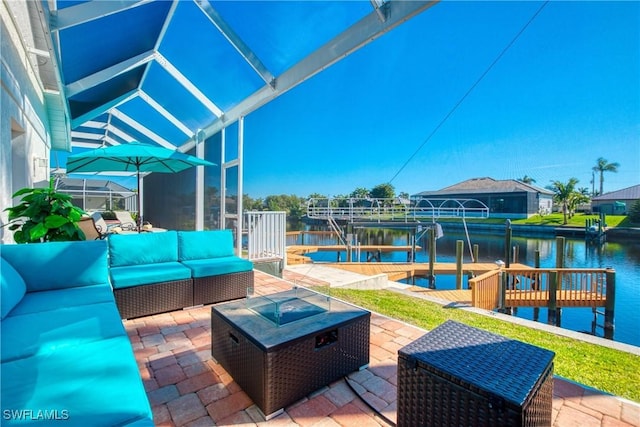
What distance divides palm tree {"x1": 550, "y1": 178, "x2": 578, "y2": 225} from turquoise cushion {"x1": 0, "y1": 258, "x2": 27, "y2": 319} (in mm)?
17860

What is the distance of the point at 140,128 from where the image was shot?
26.3ft

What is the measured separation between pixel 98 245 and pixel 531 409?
3.37 m

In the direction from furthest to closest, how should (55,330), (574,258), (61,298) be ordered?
(574,258), (61,298), (55,330)

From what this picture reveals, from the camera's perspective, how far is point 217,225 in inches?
281

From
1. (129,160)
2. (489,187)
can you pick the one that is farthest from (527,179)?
(129,160)

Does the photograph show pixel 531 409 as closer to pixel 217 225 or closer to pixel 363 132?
pixel 217 225

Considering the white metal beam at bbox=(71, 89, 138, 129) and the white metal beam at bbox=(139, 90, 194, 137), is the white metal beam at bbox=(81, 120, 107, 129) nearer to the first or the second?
the white metal beam at bbox=(71, 89, 138, 129)

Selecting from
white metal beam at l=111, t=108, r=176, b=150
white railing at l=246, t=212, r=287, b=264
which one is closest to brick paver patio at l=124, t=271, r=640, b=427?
white railing at l=246, t=212, r=287, b=264

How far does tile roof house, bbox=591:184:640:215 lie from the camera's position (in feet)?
33.7

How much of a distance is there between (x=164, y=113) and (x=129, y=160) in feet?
8.07

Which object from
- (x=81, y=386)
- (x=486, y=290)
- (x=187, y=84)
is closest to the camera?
(x=81, y=386)

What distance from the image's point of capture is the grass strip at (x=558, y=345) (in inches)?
99.1

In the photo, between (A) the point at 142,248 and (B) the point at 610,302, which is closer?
(A) the point at 142,248

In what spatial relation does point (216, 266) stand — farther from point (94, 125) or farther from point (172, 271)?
point (94, 125)
